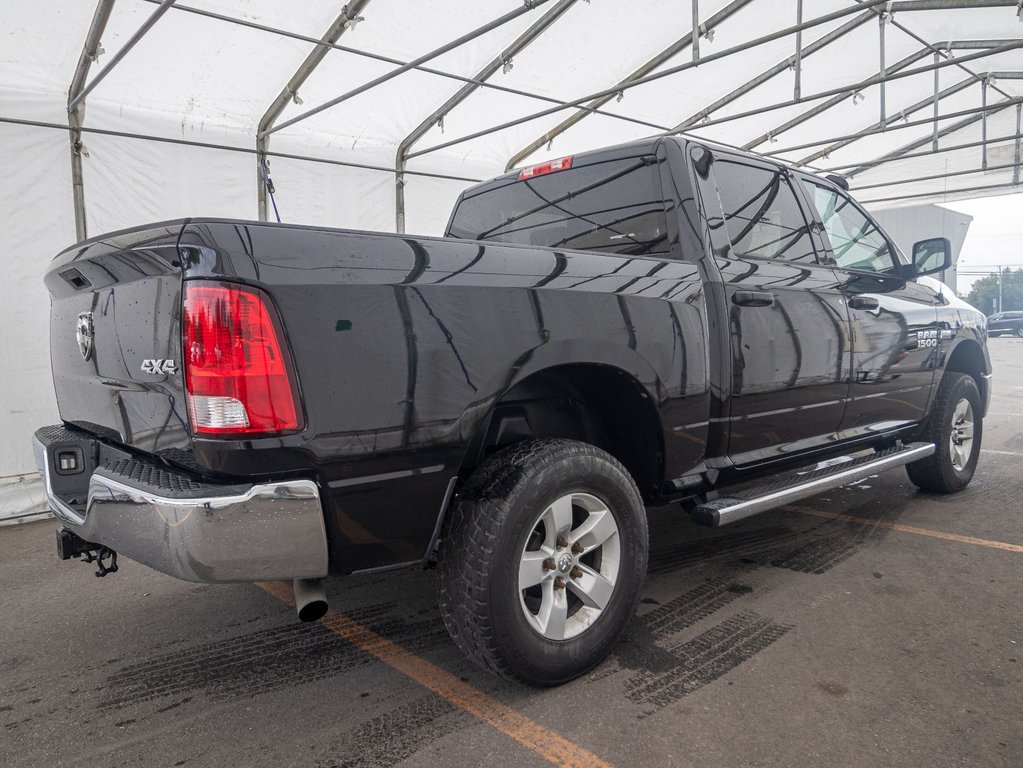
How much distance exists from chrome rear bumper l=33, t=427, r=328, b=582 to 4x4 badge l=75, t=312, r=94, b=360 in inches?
22.9

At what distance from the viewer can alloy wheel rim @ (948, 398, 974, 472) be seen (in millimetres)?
4477

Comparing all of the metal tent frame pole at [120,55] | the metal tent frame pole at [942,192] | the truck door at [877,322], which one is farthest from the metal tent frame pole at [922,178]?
the metal tent frame pole at [120,55]

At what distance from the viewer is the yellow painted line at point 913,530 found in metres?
3.55

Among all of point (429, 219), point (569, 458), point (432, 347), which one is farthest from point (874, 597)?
point (429, 219)

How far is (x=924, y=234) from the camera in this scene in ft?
85.8

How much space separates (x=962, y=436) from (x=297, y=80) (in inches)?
254

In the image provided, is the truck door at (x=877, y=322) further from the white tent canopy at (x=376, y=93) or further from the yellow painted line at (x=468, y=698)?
the white tent canopy at (x=376, y=93)

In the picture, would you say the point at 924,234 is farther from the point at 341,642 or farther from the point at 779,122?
the point at 341,642

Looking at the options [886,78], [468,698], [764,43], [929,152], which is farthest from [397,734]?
[929,152]

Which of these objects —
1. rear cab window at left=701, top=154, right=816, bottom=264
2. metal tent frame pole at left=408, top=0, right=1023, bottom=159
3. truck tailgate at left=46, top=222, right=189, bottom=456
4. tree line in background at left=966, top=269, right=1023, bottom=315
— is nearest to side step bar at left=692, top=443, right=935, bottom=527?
rear cab window at left=701, top=154, right=816, bottom=264

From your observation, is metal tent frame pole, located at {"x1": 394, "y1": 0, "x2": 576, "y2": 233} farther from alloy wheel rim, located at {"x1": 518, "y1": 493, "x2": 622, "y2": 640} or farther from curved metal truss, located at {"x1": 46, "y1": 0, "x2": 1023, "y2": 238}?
alloy wheel rim, located at {"x1": 518, "y1": 493, "x2": 622, "y2": 640}

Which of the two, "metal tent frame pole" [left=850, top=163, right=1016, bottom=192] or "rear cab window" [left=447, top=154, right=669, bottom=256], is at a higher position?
"metal tent frame pole" [left=850, top=163, right=1016, bottom=192]

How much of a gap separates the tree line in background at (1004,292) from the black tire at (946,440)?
201 ft

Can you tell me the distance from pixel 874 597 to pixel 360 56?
6457 mm
